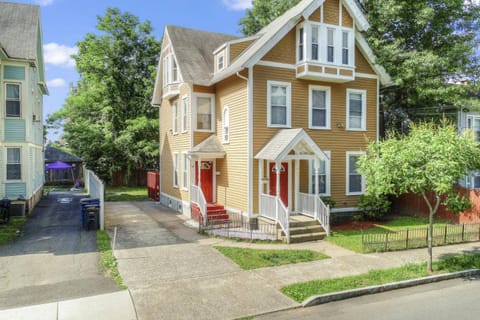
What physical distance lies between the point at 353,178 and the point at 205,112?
828 centimetres

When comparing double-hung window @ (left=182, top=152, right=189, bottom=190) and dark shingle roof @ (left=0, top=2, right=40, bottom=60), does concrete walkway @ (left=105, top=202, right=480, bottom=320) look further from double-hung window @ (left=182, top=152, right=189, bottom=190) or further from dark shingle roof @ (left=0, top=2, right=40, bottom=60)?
dark shingle roof @ (left=0, top=2, right=40, bottom=60)

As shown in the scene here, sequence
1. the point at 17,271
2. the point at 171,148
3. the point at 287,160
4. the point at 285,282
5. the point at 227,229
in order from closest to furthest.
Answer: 1. the point at 285,282
2. the point at 17,271
3. the point at 227,229
4. the point at 287,160
5. the point at 171,148

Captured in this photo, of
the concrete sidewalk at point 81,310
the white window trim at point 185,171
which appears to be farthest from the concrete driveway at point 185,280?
the white window trim at point 185,171

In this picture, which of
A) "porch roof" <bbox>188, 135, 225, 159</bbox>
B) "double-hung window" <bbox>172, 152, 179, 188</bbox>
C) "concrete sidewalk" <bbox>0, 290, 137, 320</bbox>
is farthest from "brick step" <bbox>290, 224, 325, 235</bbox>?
"double-hung window" <bbox>172, 152, 179, 188</bbox>

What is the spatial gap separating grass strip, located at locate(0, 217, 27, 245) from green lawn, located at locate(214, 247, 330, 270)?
8.06 metres

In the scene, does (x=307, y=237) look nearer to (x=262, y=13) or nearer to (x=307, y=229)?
(x=307, y=229)

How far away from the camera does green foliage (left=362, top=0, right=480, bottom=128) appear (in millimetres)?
18672

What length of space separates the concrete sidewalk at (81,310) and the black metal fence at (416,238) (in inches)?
312

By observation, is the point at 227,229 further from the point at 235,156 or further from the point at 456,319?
the point at 456,319

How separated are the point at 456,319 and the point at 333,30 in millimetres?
12722

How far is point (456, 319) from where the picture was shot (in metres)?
6.79

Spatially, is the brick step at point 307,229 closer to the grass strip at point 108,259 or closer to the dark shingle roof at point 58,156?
the grass strip at point 108,259

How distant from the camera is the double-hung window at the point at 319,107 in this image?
626 inches

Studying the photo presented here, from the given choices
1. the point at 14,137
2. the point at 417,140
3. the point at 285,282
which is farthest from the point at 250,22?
the point at 285,282
